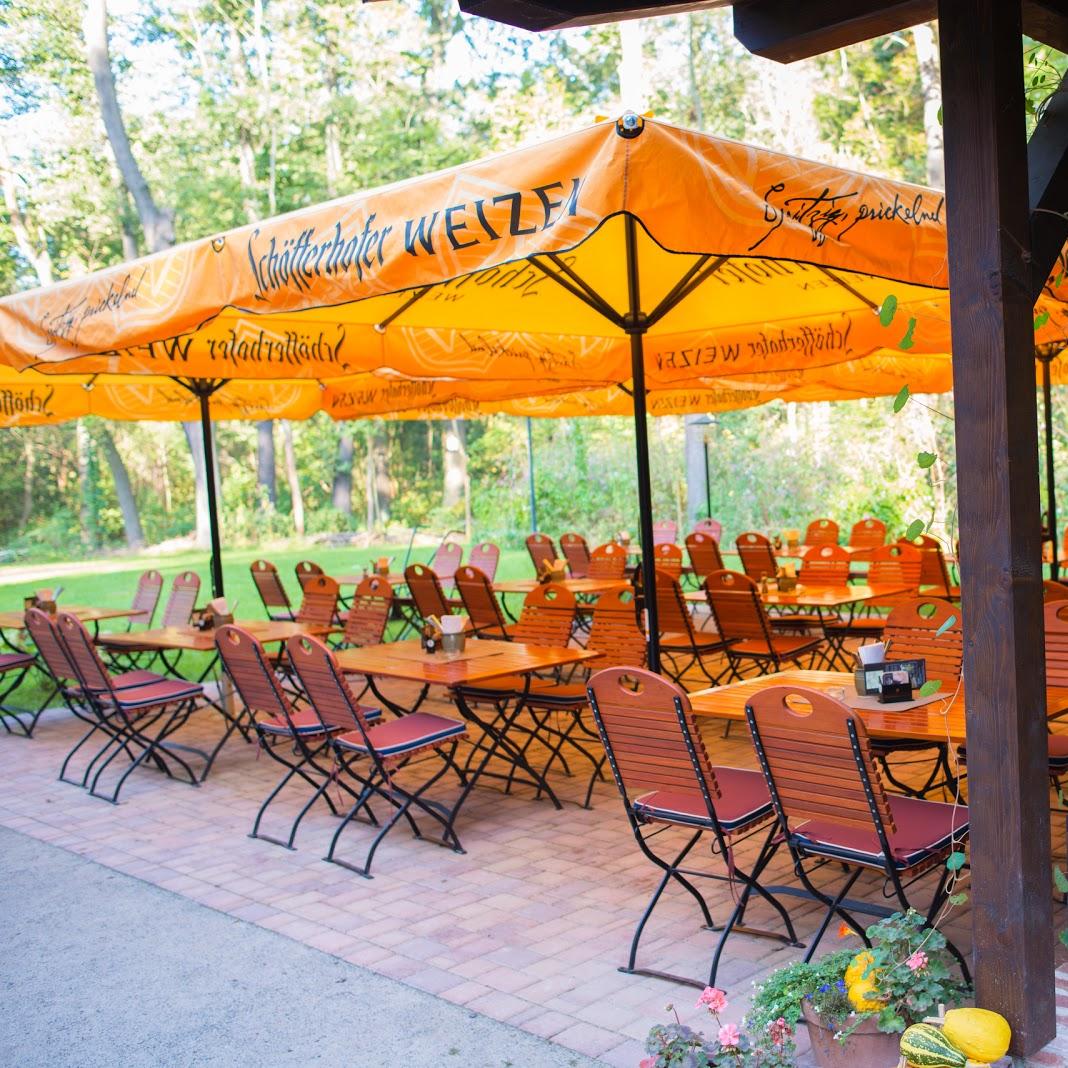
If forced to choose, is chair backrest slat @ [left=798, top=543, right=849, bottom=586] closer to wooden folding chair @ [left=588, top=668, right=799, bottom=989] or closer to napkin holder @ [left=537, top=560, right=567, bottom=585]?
napkin holder @ [left=537, top=560, right=567, bottom=585]

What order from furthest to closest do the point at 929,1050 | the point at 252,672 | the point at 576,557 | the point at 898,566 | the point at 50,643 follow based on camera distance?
the point at 576,557, the point at 898,566, the point at 50,643, the point at 252,672, the point at 929,1050

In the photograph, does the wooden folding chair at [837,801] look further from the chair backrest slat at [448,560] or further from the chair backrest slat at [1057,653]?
the chair backrest slat at [448,560]

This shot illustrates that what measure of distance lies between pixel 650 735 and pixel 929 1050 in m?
1.42

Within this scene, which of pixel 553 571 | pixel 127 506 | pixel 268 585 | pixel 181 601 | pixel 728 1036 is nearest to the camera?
pixel 728 1036

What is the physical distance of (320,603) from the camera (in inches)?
343

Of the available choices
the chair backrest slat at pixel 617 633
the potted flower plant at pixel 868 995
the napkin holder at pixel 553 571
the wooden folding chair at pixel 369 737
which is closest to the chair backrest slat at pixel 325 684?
the wooden folding chair at pixel 369 737

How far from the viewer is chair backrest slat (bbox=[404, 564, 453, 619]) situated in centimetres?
909

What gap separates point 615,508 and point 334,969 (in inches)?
635

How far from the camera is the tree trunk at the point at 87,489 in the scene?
100ft

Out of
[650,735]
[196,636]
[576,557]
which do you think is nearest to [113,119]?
[576,557]

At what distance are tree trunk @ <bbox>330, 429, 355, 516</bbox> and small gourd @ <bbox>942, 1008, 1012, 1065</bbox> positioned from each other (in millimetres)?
28149

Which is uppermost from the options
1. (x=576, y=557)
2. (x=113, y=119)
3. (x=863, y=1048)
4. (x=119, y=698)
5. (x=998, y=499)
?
(x=113, y=119)

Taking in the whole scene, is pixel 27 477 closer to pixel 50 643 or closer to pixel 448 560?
pixel 448 560

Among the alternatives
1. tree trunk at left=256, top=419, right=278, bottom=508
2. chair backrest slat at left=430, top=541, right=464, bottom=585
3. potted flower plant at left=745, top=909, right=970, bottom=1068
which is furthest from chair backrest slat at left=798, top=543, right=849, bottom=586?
tree trunk at left=256, top=419, right=278, bottom=508
